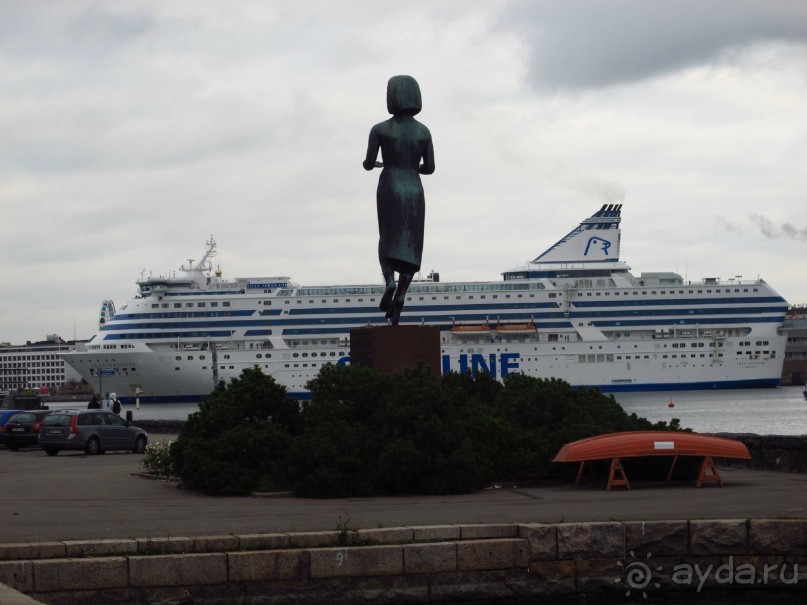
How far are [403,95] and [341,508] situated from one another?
5.72m

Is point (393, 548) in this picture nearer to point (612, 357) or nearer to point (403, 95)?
point (403, 95)

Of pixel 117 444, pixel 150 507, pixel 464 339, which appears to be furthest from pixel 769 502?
pixel 464 339

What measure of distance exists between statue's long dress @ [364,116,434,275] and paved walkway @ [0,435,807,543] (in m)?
3.82

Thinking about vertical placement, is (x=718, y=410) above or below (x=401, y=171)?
below

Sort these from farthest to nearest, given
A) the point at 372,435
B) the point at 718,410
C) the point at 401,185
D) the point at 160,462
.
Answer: the point at 718,410 → the point at 401,185 → the point at 160,462 → the point at 372,435

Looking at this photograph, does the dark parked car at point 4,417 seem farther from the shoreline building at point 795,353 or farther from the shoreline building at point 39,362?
the shoreline building at point 39,362

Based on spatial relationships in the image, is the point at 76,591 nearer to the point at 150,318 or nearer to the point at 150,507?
the point at 150,507

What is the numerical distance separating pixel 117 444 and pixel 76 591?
13034mm

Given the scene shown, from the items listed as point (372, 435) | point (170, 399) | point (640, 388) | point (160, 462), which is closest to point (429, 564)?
point (372, 435)

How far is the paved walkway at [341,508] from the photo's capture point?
868cm

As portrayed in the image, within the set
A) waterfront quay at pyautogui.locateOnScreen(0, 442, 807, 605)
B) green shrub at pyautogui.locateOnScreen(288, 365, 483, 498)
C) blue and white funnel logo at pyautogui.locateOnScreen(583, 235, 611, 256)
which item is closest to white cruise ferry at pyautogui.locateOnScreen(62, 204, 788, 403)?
blue and white funnel logo at pyautogui.locateOnScreen(583, 235, 611, 256)

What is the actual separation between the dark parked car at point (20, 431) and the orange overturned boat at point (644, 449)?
44.2 feet

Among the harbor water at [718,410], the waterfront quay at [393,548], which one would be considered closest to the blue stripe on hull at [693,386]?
the harbor water at [718,410]

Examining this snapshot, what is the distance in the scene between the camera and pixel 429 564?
7.86 metres
